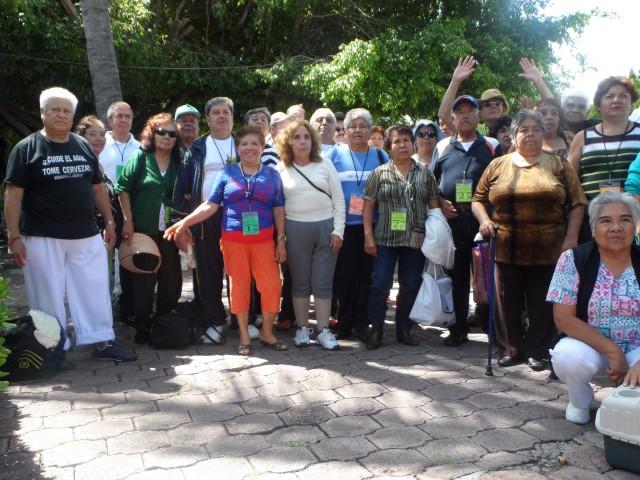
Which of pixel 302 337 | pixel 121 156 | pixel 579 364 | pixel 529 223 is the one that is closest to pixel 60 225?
pixel 121 156

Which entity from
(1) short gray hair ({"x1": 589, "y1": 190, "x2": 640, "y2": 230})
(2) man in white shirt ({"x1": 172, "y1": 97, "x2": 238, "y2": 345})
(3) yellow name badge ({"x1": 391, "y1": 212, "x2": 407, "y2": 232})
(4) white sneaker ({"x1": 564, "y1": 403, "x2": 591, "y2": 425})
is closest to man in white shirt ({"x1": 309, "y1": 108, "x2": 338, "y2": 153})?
(2) man in white shirt ({"x1": 172, "y1": 97, "x2": 238, "y2": 345})

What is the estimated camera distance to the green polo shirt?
17.3ft

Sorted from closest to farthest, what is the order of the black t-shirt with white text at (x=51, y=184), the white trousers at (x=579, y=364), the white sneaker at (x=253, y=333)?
1. the white trousers at (x=579, y=364)
2. the black t-shirt with white text at (x=51, y=184)
3. the white sneaker at (x=253, y=333)

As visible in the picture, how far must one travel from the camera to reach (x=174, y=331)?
509 centimetres

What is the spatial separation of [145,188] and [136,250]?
0.55 m

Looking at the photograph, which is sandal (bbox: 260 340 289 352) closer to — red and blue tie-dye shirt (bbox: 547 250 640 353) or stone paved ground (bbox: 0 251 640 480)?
stone paved ground (bbox: 0 251 640 480)

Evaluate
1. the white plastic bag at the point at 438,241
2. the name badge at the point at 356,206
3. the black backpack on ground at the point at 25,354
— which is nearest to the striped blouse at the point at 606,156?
the white plastic bag at the point at 438,241

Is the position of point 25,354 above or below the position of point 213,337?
above

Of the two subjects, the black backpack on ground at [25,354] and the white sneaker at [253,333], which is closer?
the black backpack on ground at [25,354]

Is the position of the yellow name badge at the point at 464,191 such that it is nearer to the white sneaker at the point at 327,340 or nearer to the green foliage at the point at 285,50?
the white sneaker at the point at 327,340

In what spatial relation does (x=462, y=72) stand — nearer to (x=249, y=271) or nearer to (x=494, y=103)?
(x=494, y=103)

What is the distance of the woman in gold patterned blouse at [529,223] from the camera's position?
444cm

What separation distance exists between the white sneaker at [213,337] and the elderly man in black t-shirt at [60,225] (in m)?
0.66

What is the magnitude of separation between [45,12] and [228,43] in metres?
5.23
